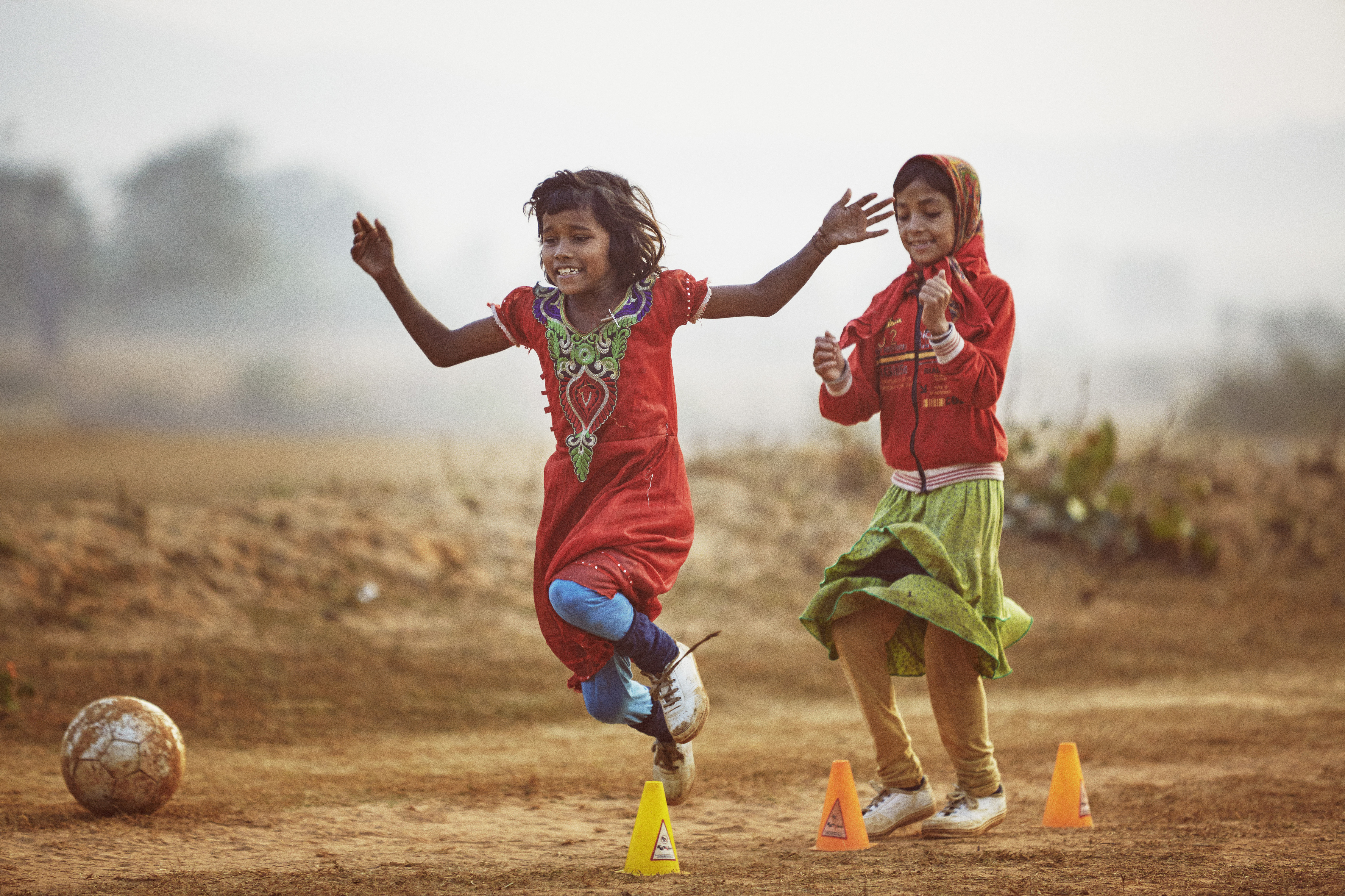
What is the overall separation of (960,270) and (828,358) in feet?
1.91

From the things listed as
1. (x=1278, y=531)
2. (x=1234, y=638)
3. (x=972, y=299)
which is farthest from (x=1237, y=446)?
(x=972, y=299)

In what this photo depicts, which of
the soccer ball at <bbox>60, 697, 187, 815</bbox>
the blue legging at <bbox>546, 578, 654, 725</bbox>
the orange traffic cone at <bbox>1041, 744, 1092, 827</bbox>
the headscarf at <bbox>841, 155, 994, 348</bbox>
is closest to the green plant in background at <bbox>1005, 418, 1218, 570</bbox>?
the orange traffic cone at <bbox>1041, 744, 1092, 827</bbox>

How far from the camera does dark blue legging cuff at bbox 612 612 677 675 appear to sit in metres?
4.14

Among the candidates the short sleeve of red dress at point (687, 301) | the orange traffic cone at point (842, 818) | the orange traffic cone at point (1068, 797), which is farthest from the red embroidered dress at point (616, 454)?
the orange traffic cone at point (1068, 797)

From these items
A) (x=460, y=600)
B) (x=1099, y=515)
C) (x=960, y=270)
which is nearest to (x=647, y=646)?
(x=960, y=270)

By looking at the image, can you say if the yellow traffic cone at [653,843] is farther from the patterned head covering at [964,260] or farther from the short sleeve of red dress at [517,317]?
the patterned head covering at [964,260]

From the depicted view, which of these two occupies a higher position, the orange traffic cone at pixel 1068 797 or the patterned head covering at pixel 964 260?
the patterned head covering at pixel 964 260

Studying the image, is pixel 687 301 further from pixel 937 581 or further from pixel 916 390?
pixel 937 581

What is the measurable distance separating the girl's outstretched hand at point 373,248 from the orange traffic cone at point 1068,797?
317 centimetres

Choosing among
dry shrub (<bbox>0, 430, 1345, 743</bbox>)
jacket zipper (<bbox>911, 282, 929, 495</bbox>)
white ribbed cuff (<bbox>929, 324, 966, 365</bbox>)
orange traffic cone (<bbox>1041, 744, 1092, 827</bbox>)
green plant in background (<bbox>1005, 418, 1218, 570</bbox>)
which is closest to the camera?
white ribbed cuff (<bbox>929, 324, 966, 365</bbox>)

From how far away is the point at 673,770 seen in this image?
4.41m

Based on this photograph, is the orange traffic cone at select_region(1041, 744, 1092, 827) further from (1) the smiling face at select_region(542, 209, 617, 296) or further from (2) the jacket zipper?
(1) the smiling face at select_region(542, 209, 617, 296)

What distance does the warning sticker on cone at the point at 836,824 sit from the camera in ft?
14.7

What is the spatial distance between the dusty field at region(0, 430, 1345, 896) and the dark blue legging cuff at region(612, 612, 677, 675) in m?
0.69
